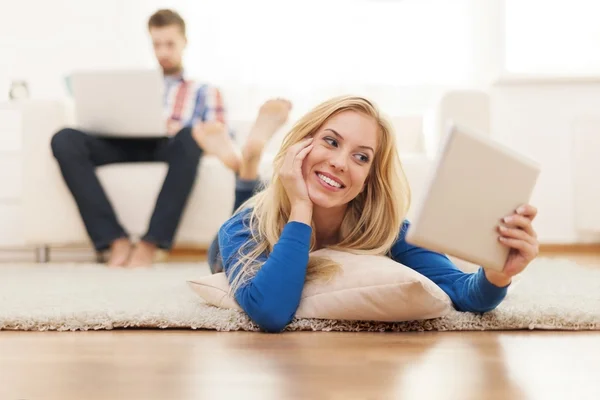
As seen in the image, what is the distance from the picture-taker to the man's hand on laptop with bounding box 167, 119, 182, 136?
287cm

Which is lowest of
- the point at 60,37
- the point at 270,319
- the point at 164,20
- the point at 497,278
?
the point at 270,319

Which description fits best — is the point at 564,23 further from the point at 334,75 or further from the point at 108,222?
the point at 108,222

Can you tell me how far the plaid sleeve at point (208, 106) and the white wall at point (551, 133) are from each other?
1.44m

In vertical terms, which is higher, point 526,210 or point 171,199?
point 526,210

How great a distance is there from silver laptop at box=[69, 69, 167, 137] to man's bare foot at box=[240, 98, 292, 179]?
0.69 metres

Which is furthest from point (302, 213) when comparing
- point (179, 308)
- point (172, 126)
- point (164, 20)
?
point (164, 20)

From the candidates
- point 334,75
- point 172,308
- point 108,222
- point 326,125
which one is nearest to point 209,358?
point 172,308

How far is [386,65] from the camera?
3.74 meters

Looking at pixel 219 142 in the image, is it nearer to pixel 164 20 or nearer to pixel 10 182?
pixel 164 20

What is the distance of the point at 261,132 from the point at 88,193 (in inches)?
35.4

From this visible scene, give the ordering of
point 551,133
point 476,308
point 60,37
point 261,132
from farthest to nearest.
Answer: point 60,37, point 551,133, point 261,132, point 476,308

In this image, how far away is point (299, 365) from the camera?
99 centimetres

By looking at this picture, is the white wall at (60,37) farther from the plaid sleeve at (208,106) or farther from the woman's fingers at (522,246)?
the woman's fingers at (522,246)

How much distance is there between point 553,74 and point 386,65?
84 cm
